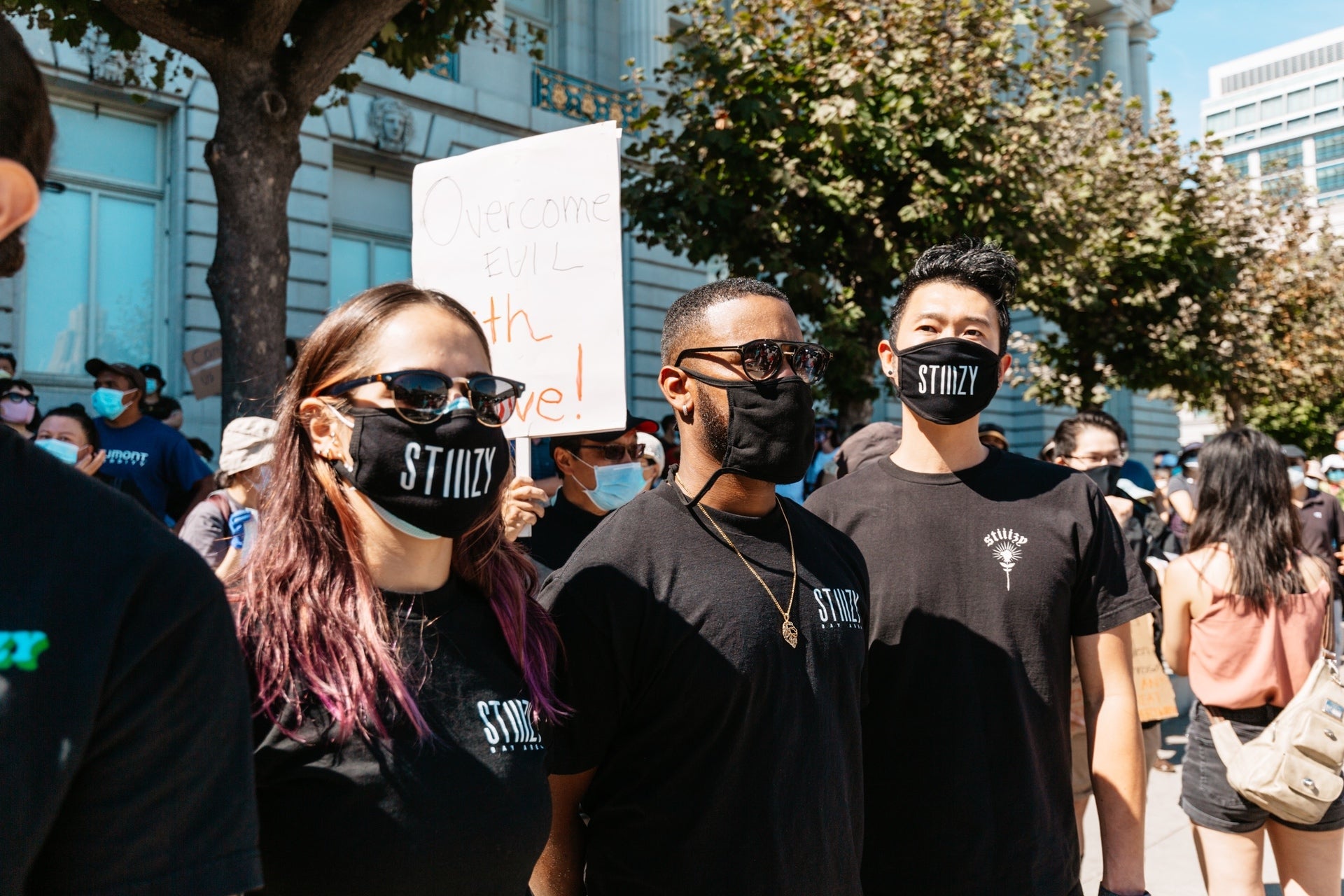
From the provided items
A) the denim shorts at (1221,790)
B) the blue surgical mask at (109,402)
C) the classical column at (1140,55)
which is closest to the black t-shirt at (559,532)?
the denim shorts at (1221,790)

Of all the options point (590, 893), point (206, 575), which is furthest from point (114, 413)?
point (206, 575)

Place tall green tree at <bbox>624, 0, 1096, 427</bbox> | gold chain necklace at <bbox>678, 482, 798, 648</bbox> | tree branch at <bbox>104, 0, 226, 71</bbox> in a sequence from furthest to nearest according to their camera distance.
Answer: tall green tree at <bbox>624, 0, 1096, 427</bbox>
tree branch at <bbox>104, 0, 226, 71</bbox>
gold chain necklace at <bbox>678, 482, 798, 648</bbox>

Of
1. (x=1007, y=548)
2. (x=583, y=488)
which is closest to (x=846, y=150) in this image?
(x=583, y=488)

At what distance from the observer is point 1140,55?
34.1 m

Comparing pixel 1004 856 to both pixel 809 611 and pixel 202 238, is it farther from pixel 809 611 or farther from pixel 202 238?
pixel 202 238

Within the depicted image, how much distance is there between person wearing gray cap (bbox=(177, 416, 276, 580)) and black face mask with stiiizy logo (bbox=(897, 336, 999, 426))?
316 centimetres

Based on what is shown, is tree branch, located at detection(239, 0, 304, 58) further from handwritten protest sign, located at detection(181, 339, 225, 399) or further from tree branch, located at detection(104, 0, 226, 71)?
handwritten protest sign, located at detection(181, 339, 225, 399)

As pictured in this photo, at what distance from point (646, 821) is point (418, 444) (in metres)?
0.84

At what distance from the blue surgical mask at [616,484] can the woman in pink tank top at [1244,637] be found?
6.91ft

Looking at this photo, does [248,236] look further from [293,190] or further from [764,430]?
[293,190]

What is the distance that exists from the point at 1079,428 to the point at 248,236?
16.5ft

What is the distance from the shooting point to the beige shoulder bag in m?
3.48

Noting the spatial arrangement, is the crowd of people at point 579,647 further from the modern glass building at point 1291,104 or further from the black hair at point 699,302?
the modern glass building at point 1291,104

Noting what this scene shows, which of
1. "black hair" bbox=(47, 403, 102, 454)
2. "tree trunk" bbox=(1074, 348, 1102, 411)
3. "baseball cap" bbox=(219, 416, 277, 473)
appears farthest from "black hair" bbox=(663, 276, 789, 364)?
"tree trunk" bbox=(1074, 348, 1102, 411)
